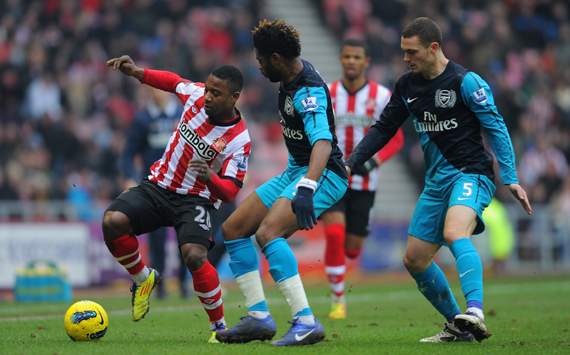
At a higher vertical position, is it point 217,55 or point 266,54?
point 217,55

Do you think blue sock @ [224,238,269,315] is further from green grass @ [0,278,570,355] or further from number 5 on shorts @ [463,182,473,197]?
number 5 on shorts @ [463,182,473,197]

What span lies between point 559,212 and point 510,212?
1.10 meters

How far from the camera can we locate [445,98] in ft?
28.8

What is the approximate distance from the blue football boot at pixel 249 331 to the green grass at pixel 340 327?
16 cm

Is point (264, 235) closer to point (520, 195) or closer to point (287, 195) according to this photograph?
point (287, 195)

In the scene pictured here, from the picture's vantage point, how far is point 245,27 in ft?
80.0

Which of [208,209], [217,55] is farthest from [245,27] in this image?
[208,209]

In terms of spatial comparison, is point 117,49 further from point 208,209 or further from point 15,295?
point 208,209

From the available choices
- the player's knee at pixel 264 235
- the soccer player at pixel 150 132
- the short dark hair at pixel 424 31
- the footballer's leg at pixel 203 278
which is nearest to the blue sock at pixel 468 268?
the player's knee at pixel 264 235

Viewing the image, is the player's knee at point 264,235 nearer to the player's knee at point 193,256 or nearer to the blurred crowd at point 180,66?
the player's knee at point 193,256

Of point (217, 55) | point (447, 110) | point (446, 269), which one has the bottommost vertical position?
point (446, 269)

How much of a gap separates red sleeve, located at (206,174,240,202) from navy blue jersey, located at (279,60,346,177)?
593mm

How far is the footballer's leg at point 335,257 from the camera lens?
477 inches

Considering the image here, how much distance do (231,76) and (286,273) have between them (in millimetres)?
1602
